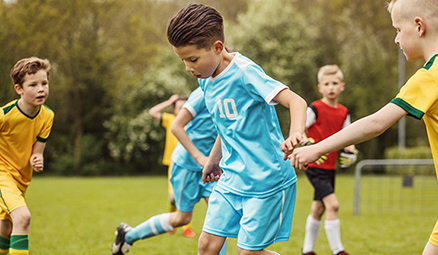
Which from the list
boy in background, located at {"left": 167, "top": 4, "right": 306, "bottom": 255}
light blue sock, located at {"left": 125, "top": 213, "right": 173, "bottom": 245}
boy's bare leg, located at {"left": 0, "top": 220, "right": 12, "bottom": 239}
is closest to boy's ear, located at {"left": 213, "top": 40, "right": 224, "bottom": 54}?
boy in background, located at {"left": 167, "top": 4, "right": 306, "bottom": 255}

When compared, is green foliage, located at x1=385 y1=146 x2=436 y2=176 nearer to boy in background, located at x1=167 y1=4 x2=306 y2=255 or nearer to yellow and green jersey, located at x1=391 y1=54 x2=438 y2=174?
boy in background, located at x1=167 y1=4 x2=306 y2=255

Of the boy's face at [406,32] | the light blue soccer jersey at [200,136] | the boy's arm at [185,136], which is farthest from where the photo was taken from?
the light blue soccer jersey at [200,136]

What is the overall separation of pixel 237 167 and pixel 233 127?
0.26 metres

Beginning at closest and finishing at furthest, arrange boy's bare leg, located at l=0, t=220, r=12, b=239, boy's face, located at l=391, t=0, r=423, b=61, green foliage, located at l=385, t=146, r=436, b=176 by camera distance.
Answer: boy's face, located at l=391, t=0, r=423, b=61 → boy's bare leg, located at l=0, t=220, r=12, b=239 → green foliage, located at l=385, t=146, r=436, b=176

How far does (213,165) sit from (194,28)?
3.54ft

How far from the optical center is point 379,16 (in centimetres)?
3372

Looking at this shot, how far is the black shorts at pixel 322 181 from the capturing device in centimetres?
559

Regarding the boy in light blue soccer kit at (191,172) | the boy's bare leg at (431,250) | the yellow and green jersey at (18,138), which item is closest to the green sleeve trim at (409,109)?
the boy's bare leg at (431,250)

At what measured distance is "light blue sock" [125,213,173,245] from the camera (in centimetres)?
514

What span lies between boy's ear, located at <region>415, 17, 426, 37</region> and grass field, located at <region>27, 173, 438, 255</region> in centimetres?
413

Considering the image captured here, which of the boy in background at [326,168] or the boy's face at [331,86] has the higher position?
the boy's face at [331,86]

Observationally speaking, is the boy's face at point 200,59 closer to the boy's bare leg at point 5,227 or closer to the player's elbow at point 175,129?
the player's elbow at point 175,129

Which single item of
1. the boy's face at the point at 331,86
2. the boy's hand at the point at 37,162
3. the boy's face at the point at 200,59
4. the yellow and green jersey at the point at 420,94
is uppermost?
the boy's face at the point at 331,86

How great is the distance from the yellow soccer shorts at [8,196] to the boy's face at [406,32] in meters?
3.14
